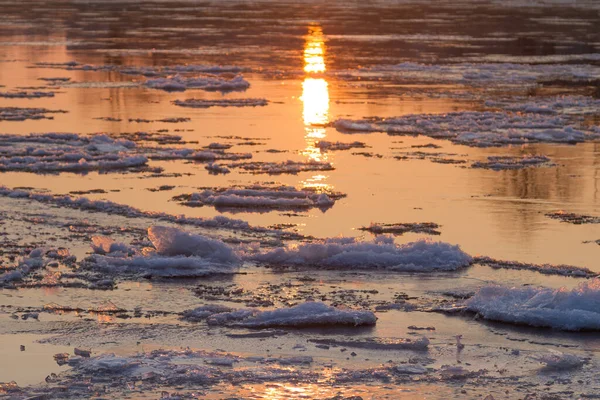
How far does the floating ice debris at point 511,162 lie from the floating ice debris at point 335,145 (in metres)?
2.13

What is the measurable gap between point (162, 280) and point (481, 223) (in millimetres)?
4018

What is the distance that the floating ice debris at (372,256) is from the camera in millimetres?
10961

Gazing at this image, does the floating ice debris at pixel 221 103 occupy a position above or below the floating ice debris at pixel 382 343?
above

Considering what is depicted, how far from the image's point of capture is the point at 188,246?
11133mm

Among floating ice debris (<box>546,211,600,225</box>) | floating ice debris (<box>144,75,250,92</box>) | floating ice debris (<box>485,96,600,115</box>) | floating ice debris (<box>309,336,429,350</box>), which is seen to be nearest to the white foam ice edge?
floating ice debris (<box>309,336,429,350</box>)

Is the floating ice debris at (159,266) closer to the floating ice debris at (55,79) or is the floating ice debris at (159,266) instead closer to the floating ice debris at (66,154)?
the floating ice debris at (66,154)

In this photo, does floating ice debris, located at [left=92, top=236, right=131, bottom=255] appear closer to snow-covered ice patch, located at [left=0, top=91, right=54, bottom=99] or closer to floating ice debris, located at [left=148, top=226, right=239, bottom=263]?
floating ice debris, located at [left=148, top=226, right=239, bottom=263]

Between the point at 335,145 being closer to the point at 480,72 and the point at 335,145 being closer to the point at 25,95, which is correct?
the point at 25,95

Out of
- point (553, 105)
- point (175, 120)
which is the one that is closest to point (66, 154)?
point (175, 120)

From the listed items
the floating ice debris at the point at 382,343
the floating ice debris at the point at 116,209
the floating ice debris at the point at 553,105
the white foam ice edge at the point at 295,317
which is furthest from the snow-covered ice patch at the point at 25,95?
the floating ice debris at the point at 382,343

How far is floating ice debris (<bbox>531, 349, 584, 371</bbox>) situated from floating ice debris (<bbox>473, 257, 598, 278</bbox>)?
2.53 metres

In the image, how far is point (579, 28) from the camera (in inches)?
1907

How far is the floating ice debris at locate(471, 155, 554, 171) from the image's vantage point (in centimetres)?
1656

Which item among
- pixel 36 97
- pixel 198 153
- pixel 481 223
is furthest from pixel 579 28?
pixel 481 223
